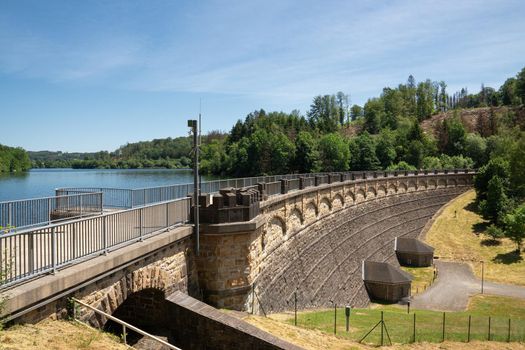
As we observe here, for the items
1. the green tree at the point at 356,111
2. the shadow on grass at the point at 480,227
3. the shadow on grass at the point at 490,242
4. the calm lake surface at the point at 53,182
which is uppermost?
the green tree at the point at 356,111

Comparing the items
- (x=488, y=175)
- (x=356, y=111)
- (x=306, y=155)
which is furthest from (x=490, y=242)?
(x=356, y=111)

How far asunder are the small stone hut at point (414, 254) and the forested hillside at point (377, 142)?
35535 mm

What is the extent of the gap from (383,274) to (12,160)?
89.3 metres

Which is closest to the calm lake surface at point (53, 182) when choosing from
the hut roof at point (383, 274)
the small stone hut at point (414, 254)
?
the hut roof at point (383, 274)

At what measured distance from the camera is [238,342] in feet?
37.0

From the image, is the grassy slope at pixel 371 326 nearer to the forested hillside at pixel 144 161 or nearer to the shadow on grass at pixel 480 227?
the shadow on grass at pixel 480 227

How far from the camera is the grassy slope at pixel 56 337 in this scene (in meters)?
6.36

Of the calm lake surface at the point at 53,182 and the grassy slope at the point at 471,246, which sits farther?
the calm lake surface at the point at 53,182

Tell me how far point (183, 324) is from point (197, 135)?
5456 millimetres

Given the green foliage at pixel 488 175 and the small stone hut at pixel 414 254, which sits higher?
the green foliage at pixel 488 175

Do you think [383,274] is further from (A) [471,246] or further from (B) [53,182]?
(B) [53,182]

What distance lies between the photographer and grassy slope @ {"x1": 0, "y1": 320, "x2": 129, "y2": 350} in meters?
6.36

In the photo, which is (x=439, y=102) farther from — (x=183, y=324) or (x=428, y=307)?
(x=183, y=324)

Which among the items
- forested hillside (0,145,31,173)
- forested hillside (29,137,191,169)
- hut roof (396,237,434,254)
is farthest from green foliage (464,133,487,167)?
forested hillside (0,145,31,173)
